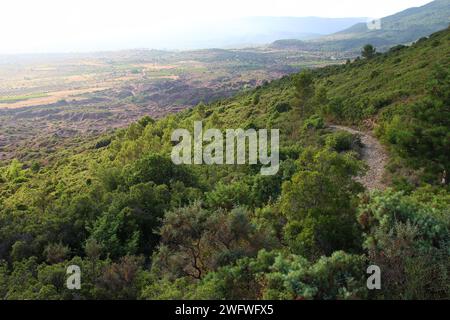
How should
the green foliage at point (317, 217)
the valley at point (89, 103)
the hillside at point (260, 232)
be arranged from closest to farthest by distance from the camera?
the hillside at point (260, 232) → the green foliage at point (317, 217) → the valley at point (89, 103)

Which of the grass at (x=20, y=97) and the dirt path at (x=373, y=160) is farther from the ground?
the grass at (x=20, y=97)

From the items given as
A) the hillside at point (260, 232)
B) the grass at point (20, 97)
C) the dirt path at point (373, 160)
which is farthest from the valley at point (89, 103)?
the hillside at point (260, 232)

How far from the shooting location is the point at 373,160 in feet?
72.0

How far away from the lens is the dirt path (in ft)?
61.7

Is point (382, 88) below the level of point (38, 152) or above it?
above

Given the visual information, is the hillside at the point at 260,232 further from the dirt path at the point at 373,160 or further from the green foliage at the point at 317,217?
the dirt path at the point at 373,160

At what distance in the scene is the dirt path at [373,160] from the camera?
1881cm

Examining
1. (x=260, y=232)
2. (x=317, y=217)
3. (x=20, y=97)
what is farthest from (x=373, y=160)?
(x=20, y=97)

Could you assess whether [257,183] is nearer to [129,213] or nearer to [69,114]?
[129,213]

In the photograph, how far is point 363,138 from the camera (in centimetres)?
2636

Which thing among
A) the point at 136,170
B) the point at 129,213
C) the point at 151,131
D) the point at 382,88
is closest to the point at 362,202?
the point at 129,213

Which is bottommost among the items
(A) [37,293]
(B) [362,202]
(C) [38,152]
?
(C) [38,152]

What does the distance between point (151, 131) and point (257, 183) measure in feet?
87.1

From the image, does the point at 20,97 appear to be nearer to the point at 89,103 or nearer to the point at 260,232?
the point at 89,103
